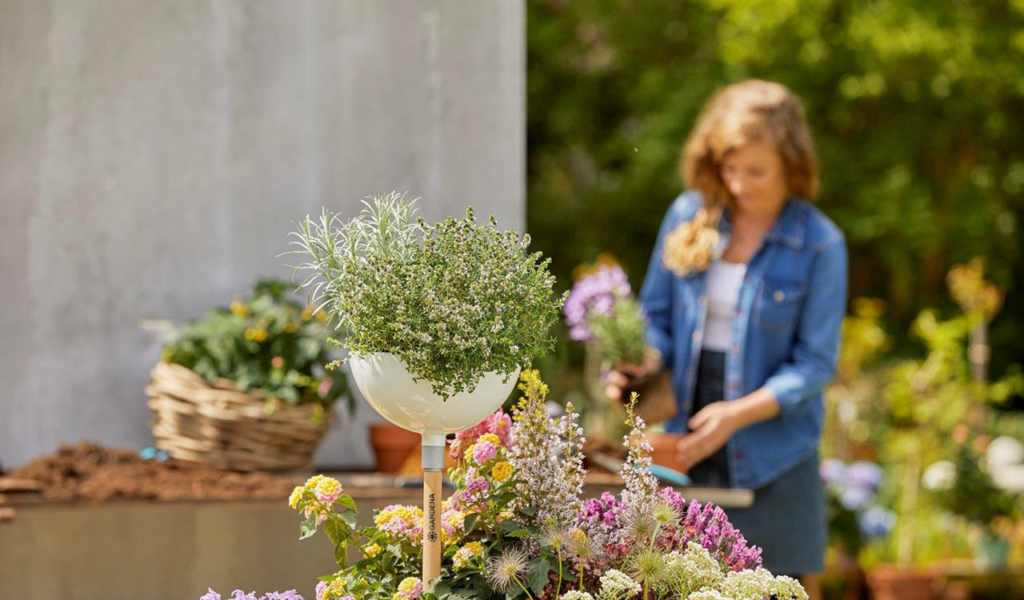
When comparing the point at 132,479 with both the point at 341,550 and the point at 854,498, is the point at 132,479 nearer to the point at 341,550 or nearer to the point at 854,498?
the point at 341,550

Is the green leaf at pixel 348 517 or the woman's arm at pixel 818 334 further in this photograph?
the woman's arm at pixel 818 334

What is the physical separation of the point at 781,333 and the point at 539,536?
1662 millimetres

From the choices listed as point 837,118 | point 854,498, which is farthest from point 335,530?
point 837,118

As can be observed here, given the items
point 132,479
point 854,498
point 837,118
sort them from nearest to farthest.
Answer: point 132,479, point 854,498, point 837,118

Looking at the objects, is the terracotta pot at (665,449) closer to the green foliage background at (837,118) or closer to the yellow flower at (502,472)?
the yellow flower at (502,472)

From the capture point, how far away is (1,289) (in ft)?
10.7

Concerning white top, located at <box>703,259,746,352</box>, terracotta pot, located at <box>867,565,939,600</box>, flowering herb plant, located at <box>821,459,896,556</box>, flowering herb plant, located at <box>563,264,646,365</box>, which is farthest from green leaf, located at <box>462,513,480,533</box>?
terracotta pot, located at <box>867,565,939,600</box>

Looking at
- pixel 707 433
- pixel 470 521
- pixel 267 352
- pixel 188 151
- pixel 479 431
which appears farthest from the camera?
pixel 188 151

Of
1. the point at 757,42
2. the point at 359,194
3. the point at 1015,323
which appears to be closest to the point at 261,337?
the point at 359,194

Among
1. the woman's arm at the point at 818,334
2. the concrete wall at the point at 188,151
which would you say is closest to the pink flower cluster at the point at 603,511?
the woman's arm at the point at 818,334

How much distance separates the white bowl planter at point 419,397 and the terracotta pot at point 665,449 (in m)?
1.43

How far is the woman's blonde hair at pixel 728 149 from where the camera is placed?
3.03m

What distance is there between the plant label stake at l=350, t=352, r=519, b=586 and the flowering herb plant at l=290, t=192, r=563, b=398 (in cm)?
2

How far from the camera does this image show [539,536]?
1.53 meters
